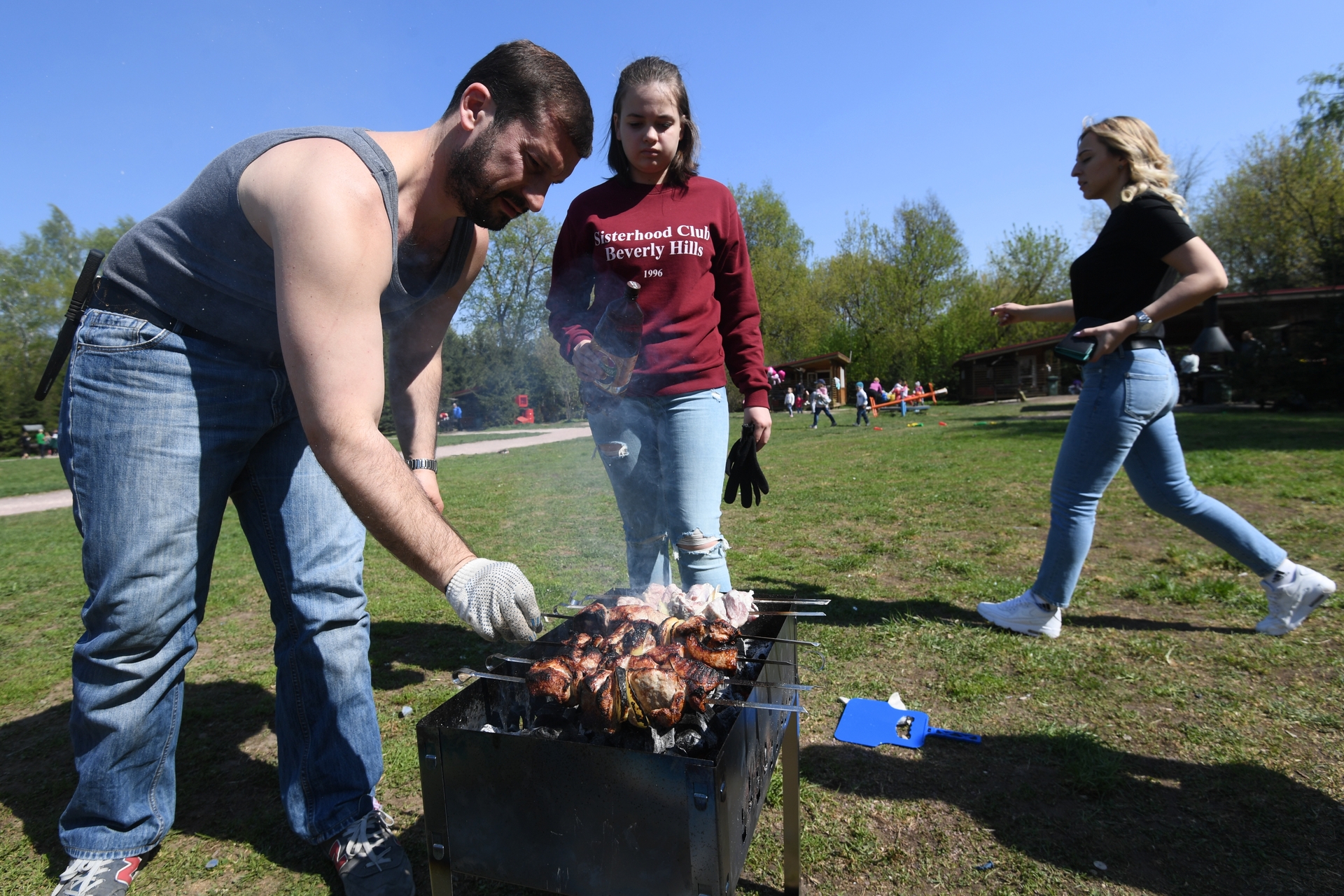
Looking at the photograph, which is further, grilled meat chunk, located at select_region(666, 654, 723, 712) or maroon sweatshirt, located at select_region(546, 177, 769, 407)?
maroon sweatshirt, located at select_region(546, 177, 769, 407)

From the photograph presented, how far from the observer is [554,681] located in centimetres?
160

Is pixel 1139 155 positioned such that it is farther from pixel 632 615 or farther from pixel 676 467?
pixel 632 615

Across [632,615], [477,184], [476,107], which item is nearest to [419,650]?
[632,615]

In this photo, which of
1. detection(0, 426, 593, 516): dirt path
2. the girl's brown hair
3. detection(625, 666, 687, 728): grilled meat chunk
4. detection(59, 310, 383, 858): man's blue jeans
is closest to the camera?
detection(625, 666, 687, 728): grilled meat chunk

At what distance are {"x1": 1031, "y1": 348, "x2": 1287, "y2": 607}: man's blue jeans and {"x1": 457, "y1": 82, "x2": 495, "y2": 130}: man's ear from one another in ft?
9.22

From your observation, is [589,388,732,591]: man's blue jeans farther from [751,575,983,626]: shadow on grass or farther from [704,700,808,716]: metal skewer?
[751,575,983,626]: shadow on grass

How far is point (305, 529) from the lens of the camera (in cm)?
201

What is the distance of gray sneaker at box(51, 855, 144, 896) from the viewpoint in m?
1.83

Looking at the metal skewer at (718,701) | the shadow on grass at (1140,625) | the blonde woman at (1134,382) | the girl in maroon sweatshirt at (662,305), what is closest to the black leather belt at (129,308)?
the metal skewer at (718,701)

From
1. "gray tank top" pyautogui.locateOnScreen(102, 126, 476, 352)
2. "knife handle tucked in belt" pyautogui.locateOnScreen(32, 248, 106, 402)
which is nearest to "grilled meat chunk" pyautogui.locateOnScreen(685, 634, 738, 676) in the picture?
"gray tank top" pyautogui.locateOnScreen(102, 126, 476, 352)

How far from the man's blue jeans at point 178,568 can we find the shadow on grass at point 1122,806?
1541 millimetres

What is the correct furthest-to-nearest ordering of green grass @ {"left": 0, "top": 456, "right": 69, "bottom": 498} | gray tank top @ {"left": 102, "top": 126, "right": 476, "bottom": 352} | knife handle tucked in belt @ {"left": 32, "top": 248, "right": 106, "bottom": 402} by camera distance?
green grass @ {"left": 0, "top": 456, "right": 69, "bottom": 498} → knife handle tucked in belt @ {"left": 32, "top": 248, "right": 106, "bottom": 402} → gray tank top @ {"left": 102, "top": 126, "right": 476, "bottom": 352}

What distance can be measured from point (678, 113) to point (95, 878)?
291 cm

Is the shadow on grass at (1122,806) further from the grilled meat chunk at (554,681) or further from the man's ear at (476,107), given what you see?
the man's ear at (476,107)
